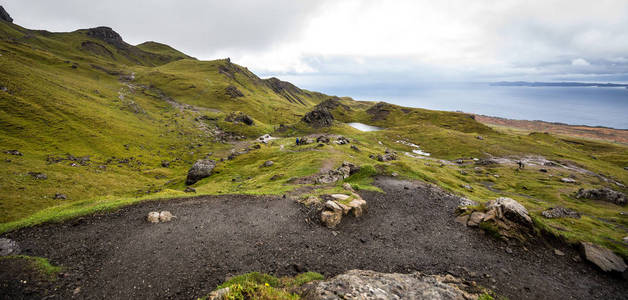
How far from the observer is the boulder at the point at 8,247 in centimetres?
1299

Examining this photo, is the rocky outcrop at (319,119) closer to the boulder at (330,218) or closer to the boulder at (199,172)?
the boulder at (199,172)

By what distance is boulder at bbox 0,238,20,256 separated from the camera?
12991 mm

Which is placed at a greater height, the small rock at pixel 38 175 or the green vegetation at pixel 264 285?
the green vegetation at pixel 264 285

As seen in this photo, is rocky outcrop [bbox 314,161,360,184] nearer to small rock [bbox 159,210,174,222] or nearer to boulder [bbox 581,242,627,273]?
small rock [bbox 159,210,174,222]

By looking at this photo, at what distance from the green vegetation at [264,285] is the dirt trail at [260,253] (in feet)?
4.01

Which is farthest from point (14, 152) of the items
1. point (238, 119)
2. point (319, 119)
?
point (319, 119)

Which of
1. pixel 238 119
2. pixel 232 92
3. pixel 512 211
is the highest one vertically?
pixel 232 92

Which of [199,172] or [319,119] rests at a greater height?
[319,119]

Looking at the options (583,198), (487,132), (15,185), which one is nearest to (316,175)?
(15,185)

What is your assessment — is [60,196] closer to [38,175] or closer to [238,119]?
[38,175]

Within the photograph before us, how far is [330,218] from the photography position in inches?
724

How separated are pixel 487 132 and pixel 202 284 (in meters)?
176

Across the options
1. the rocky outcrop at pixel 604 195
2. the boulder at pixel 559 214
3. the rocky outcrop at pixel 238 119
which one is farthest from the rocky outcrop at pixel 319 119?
the boulder at pixel 559 214

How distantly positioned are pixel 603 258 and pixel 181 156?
87.7 m
